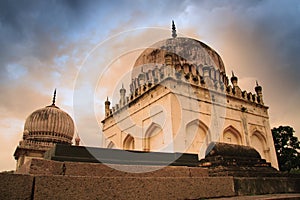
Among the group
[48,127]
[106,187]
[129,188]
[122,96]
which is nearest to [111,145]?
[122,96]

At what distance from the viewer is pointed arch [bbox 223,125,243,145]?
37.5 feet

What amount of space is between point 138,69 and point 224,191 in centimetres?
1142

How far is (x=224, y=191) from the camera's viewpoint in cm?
359

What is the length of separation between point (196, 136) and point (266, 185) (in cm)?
608

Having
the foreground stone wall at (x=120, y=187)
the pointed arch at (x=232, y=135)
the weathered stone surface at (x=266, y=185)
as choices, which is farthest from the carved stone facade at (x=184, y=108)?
the foreground stone wall at (x=120, y=187)

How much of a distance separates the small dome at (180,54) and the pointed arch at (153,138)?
3.86 meters

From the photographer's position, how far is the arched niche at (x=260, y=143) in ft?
42.3

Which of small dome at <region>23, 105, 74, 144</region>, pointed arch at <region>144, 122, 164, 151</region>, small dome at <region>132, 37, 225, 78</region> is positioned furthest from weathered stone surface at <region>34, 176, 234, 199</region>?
small dome at <region>23, 105, 74, 144</region>

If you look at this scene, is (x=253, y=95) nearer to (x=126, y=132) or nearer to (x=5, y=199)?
(x=126, y=132)

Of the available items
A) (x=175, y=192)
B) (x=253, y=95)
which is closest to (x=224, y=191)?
(x=175, y=192)

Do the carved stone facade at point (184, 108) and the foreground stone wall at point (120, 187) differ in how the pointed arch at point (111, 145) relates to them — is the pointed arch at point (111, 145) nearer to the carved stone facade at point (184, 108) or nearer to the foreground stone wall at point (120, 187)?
the carved stone facade at point (184, 108)

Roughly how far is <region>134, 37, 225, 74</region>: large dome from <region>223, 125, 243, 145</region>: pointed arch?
156 inches

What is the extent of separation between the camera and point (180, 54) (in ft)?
43.5

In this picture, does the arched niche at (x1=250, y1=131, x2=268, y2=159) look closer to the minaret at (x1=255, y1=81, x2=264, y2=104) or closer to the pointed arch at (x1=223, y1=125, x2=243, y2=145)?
the pointed arch at (x1=223, y1=125, x2=243, y2=145)
